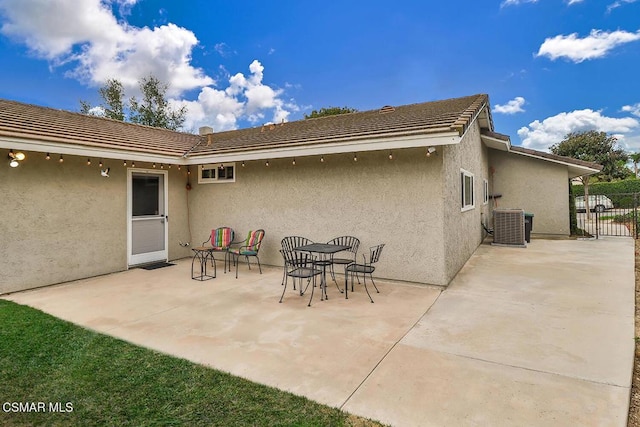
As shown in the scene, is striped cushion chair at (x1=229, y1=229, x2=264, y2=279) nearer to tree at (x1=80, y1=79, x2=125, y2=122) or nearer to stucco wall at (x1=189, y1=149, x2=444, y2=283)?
stucco wall at (x1=189, y1=149, x2=444, y2=283)

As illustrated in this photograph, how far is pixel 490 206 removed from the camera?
14133mm

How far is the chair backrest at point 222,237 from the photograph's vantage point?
27.7 feet

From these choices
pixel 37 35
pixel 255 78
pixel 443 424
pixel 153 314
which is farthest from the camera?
pixel 255 78

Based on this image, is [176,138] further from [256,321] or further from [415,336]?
[415,336]

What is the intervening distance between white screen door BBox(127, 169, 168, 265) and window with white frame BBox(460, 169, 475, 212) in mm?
7786

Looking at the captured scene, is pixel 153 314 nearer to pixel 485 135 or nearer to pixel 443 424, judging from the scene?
pixel 443 424

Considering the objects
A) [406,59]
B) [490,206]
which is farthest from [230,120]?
[490,206]

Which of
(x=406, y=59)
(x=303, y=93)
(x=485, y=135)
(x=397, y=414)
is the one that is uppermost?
(x=303, y=93)

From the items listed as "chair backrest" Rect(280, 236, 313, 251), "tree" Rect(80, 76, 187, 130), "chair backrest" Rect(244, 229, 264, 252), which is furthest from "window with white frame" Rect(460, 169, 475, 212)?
"tree" Rect(80, 76, 187, 130)

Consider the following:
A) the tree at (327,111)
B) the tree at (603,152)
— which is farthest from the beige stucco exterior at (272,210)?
the tree at (603,152)

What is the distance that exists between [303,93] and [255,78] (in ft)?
12.7

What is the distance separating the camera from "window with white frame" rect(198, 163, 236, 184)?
9.09m

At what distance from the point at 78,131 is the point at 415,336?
803cm

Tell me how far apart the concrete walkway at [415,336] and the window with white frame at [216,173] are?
322 cm
